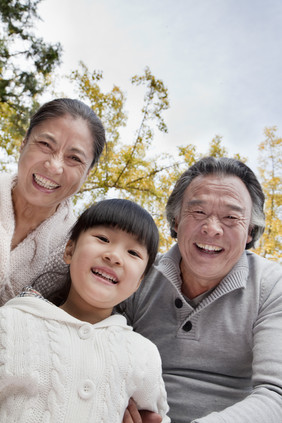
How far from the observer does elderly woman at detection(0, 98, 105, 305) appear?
6.23 feet

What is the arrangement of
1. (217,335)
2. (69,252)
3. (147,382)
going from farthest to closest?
1. (217,335)
2. (69,252)
3. (147,382)

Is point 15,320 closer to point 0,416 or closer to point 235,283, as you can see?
point 0,416

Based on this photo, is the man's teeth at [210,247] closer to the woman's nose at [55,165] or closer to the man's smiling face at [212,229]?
the man's smiling face at [212,229]

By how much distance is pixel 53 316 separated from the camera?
1277 mm

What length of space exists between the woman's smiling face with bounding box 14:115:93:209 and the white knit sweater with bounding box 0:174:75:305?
0.13m

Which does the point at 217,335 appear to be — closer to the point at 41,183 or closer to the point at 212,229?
the point at 212,229

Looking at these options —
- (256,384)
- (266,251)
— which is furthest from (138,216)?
(266,251)

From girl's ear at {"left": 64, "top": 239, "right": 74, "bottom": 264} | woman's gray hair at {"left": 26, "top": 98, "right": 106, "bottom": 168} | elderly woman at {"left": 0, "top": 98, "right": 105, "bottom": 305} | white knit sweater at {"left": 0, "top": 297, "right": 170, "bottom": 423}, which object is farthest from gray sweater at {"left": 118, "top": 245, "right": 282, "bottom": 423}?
woman's gray hair at {"left": 26, "top": 98, "right": 106, "bottom": 168}

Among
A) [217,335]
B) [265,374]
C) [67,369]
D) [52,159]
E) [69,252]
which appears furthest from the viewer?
[52,159]

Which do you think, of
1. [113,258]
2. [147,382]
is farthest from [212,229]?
[147,382]

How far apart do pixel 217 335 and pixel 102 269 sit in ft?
2.50

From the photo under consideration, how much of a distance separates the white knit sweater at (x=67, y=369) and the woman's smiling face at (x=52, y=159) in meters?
0.76

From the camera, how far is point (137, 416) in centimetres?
128

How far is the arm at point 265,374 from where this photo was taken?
129 cm
